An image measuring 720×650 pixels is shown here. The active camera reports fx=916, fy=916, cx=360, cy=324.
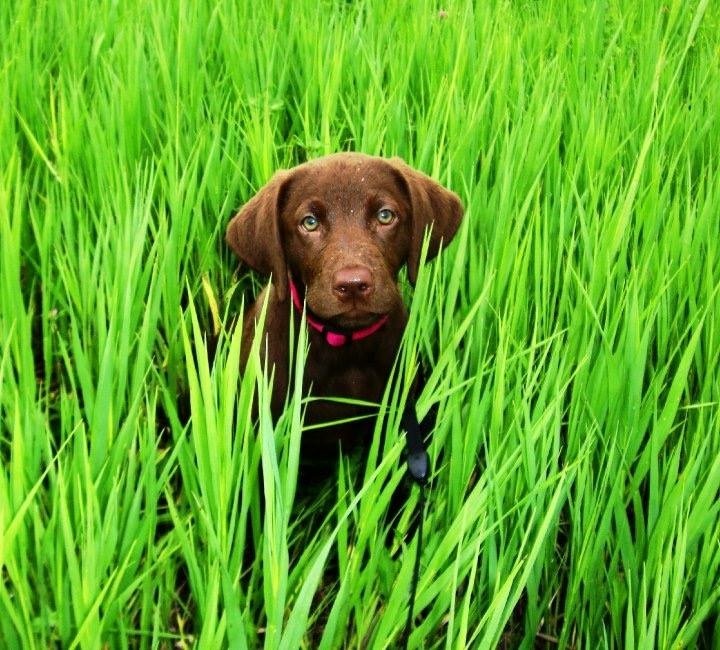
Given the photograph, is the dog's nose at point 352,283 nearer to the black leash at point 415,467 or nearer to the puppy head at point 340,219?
the puppy head at point 340,219

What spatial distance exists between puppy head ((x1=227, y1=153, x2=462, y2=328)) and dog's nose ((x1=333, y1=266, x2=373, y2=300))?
0.34 feet

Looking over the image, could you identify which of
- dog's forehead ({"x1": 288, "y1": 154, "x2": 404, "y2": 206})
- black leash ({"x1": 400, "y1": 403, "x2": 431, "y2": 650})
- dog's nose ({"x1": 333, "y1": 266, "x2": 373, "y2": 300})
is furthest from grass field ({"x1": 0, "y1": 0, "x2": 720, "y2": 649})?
dog's forehead ({"x1": 288, "y1": 154, "x2": 404, "y2": 206})

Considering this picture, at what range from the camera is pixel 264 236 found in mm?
2150

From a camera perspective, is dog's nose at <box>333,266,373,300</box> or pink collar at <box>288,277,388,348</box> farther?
pink collar at <box>288,277,388,348</box>

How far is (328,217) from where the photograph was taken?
2201mm

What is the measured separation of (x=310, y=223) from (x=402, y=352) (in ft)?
1.25

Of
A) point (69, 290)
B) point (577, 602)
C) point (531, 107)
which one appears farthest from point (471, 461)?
point (531, 107)

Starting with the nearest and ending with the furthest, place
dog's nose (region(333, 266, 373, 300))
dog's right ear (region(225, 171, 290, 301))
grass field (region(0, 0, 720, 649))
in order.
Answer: grass field (region(0, 0, 720, 649)) → dog's nose (region(333, 266, 373, 300)) → dog's right ear (region(225, 171, 290, 301))

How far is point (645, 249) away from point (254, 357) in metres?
1.16

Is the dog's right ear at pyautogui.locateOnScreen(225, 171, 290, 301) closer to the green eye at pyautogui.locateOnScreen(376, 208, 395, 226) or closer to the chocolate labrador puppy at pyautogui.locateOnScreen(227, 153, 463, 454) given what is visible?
the chocolate labrador puppy at pyautogui.locateOnScreen(227, 153, 463, 454)

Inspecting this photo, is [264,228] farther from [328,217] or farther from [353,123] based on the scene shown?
[353,123]

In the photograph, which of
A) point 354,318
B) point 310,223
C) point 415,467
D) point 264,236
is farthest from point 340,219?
point 415,467

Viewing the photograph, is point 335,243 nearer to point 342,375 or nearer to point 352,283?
point 352,283

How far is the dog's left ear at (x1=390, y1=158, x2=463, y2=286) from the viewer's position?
2186 millimetres
